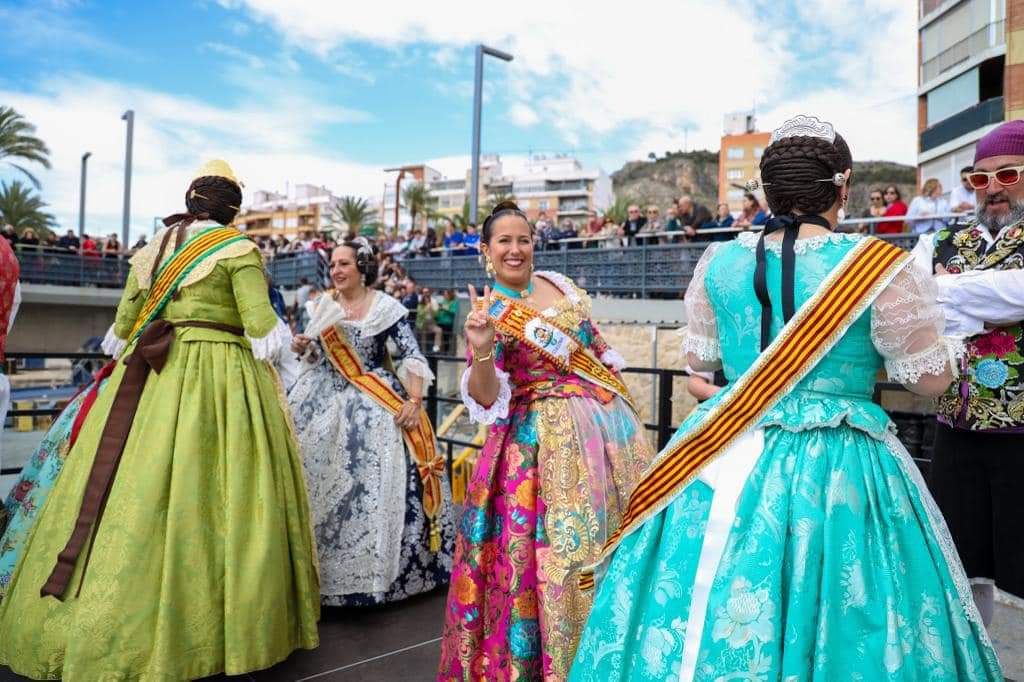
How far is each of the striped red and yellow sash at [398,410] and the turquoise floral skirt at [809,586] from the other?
216cm

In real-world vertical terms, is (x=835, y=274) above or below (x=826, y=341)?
above

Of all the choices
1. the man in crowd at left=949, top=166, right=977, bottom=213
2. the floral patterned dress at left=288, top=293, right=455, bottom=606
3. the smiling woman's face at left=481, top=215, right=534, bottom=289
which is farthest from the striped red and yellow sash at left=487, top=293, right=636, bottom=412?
the man in crowd at left=949, top=166, right=977, bottom=213

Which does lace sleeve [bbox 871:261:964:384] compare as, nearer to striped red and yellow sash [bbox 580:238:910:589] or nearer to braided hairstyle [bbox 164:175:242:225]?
striped red and yellow sash [bbox 580:238:910:589]

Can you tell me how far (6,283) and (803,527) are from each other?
3016mm

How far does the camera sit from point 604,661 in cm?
166

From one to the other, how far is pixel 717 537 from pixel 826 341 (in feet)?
1.57

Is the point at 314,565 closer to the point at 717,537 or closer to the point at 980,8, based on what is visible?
the point at 717,537

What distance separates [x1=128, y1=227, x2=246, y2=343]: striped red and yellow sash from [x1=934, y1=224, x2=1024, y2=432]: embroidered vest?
2593 millimetres

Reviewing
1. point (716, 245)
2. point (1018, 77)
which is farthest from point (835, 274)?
point (1018, 77)

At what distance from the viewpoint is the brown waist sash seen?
256 cm

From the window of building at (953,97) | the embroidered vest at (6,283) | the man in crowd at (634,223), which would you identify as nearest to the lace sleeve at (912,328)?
the embroidered vest at (6,283)

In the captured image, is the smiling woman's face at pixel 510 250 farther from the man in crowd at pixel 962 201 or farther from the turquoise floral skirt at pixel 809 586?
the man in crowd at pixel 962 201

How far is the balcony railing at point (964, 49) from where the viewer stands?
822 inches

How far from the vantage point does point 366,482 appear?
3.69 m
